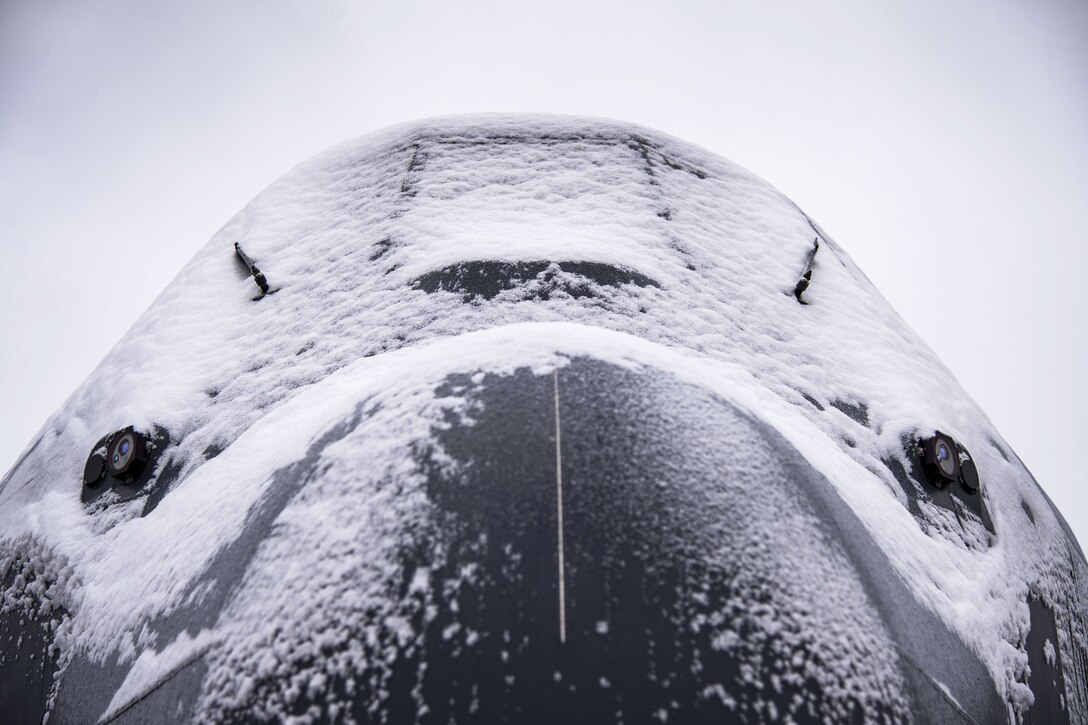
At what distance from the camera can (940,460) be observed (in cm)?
178

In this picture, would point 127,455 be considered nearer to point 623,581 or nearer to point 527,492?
point 527,492

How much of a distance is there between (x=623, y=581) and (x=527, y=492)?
18cm

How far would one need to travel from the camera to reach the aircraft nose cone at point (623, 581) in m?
0.88

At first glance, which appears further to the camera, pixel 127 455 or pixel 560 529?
pixel 127 455

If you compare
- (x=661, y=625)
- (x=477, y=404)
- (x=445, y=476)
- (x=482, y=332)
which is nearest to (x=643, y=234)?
(x=482, y=332)

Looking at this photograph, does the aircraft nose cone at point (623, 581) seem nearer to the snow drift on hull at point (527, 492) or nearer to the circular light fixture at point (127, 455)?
the snow drift on hull at point (527, 492)

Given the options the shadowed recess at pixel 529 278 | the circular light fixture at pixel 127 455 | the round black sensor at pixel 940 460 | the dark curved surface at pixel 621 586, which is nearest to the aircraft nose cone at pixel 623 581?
the dark curved surface at pixel 621 586

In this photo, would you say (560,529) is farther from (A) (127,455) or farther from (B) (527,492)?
(A) (127,455)

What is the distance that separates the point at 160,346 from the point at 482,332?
1258mm

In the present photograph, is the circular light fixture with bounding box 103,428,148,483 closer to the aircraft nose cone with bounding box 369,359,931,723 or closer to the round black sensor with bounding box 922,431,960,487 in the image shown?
the aircraft nose cone with bounding box 369,359,931,723

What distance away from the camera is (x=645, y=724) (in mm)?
849

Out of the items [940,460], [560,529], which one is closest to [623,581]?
[560,529]

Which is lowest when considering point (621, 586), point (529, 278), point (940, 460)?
point (940, 460)

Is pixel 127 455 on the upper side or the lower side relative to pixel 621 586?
lower
